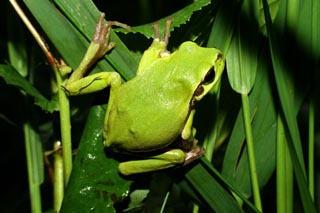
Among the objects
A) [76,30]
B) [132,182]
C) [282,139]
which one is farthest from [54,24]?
[282,139]

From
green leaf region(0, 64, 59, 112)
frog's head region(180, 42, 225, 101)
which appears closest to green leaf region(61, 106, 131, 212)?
green leaf region(0, 64, 59, 112)

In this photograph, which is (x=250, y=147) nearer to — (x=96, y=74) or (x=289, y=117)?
(x=289, y=117)

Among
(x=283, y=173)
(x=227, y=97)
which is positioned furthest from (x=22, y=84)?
(x=283, y=173)

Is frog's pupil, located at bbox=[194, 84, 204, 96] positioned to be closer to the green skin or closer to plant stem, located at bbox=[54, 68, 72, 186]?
the green skin

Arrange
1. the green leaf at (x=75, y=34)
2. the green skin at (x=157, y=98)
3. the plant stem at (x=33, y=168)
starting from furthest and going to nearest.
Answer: the plant stem at (x=33, y=168), the green skin at (x=157, y=98), the green leaf at (x=75, y=34)

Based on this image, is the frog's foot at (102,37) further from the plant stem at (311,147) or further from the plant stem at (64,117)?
the plant stem at (311,147)

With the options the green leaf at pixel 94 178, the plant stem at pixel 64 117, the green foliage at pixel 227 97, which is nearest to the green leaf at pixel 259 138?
the green foliage at pixel 227 97

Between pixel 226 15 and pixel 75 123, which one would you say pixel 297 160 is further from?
pixel 75 123
